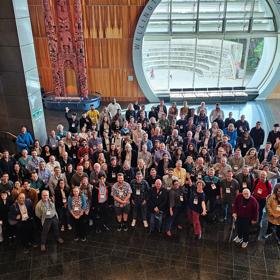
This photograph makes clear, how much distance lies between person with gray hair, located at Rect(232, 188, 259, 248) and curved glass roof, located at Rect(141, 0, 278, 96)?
8807mm

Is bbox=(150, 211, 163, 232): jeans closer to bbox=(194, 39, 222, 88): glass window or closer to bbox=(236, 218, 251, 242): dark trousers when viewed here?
bbox=(236, 218, 251, 242): dark trousers

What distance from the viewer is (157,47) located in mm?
14578

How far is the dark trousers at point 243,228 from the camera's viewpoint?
6.46 meters

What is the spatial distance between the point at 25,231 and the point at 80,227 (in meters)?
1.06

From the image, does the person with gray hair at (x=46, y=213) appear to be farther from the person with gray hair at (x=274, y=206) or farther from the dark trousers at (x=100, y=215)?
the person with gray hair at (x=274, y=206)

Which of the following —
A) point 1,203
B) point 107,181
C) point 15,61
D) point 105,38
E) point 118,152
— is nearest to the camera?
point 1,203

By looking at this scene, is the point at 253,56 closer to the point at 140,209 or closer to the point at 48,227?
the point at 140,209

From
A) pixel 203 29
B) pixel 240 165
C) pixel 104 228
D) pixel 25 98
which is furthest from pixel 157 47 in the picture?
pixel 104 228

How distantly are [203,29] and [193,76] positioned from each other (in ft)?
6.99

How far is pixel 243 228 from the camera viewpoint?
6.57 metres

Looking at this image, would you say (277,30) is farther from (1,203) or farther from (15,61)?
(1,203)

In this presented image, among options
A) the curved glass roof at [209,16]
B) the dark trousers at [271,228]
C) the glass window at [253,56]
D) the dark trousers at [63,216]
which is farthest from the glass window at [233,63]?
the dark trousers at [63,216]

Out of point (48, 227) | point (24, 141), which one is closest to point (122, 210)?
point (48, 227)

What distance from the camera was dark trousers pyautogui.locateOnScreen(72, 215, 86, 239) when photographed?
21.7ft
